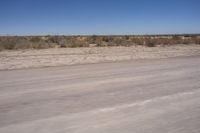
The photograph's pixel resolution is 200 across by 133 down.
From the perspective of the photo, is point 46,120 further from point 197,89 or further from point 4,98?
point 197,89

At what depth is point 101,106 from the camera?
20.6ft

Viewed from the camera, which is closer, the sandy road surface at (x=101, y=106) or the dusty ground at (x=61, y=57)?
the sandy road surface at (x=101, y=106)

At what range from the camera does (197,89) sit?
812 cm

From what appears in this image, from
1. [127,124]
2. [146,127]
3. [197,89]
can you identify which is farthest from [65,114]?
[197,89]

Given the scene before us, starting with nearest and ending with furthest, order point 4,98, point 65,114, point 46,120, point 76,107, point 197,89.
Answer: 1. point 46,120
2. point 65,114
3. point 76,107
4. point 4,98
5. point 197,89

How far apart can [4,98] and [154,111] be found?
384cm

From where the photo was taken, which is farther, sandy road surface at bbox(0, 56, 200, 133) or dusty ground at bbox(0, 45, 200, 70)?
dusty ground at bbox(0, 45, 200, 70)

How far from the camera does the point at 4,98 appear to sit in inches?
284

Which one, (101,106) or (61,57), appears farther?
(61,57)

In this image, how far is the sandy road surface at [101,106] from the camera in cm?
493

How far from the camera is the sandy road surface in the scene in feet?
16.2

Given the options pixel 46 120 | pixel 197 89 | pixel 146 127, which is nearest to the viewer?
pixel 146 127

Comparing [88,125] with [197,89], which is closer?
[88,125]

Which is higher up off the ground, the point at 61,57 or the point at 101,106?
the point at 61,57
